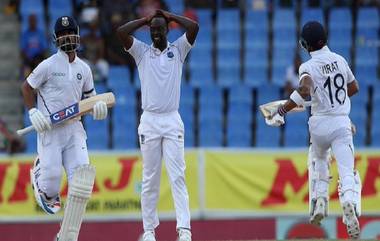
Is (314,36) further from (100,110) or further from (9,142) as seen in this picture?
(9,142)

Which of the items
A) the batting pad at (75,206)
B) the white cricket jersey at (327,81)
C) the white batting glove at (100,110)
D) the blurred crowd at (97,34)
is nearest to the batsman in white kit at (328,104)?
the white cricket jersey at (327,81)

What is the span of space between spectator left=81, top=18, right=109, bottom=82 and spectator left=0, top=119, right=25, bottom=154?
200 centimetres

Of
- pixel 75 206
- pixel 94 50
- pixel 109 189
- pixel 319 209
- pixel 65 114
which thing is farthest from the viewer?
pixel 94 50

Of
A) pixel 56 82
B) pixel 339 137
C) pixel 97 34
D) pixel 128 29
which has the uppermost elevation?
pixel 97 34

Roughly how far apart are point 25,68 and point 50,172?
7554mm

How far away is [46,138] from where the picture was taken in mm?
11578

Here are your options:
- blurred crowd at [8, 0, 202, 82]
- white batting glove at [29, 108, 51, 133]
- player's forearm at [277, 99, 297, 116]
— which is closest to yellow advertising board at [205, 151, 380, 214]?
blurred crowd at [8, 0, 202, 82]

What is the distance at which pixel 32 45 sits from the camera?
19.0 metres

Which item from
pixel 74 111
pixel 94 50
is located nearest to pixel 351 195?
pixel 74 111

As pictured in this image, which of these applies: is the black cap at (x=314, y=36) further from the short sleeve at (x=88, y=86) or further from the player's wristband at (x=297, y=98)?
the short sleeve at (x=88, y=86)

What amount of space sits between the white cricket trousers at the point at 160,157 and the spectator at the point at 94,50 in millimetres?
7260

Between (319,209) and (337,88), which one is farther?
(319,209)

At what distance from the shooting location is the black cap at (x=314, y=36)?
38.8ft

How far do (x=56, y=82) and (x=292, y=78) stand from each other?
25.0ft
